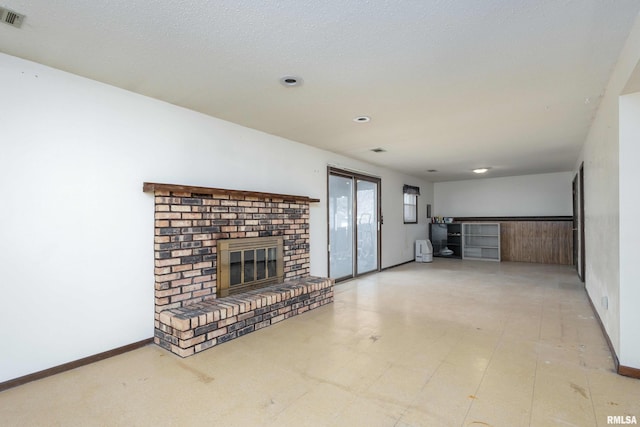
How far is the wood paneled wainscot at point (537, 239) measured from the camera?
25.8ft

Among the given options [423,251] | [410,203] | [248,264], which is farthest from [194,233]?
[423,251]

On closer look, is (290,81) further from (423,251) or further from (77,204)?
(423,251)

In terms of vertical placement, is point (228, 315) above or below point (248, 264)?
below

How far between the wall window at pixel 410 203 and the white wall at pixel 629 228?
558 cm

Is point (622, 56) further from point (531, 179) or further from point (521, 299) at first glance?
point (531, 179)

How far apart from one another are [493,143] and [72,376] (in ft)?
18.4

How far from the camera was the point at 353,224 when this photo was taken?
602 cm

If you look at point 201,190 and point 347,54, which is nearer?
point 347,54

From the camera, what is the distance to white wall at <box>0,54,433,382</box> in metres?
2.31

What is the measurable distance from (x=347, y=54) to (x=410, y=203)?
21.6 ft

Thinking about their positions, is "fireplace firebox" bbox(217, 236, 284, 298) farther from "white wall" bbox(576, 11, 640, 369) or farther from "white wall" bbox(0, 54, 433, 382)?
"white wall" bbox(576, 11, 640, 369)

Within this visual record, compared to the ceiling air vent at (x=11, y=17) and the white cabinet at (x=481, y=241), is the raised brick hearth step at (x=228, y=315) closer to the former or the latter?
the ceiling air vent at (x=11, y=17)

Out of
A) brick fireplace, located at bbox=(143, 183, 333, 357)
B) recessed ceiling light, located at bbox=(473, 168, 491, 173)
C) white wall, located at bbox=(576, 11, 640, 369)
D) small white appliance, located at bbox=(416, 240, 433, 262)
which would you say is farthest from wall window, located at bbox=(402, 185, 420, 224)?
white wall, located at bbox=(576, 11, 640, 369)

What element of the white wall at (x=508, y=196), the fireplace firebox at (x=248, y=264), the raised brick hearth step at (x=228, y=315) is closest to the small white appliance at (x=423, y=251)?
the white wall at (x=508, y=196)
